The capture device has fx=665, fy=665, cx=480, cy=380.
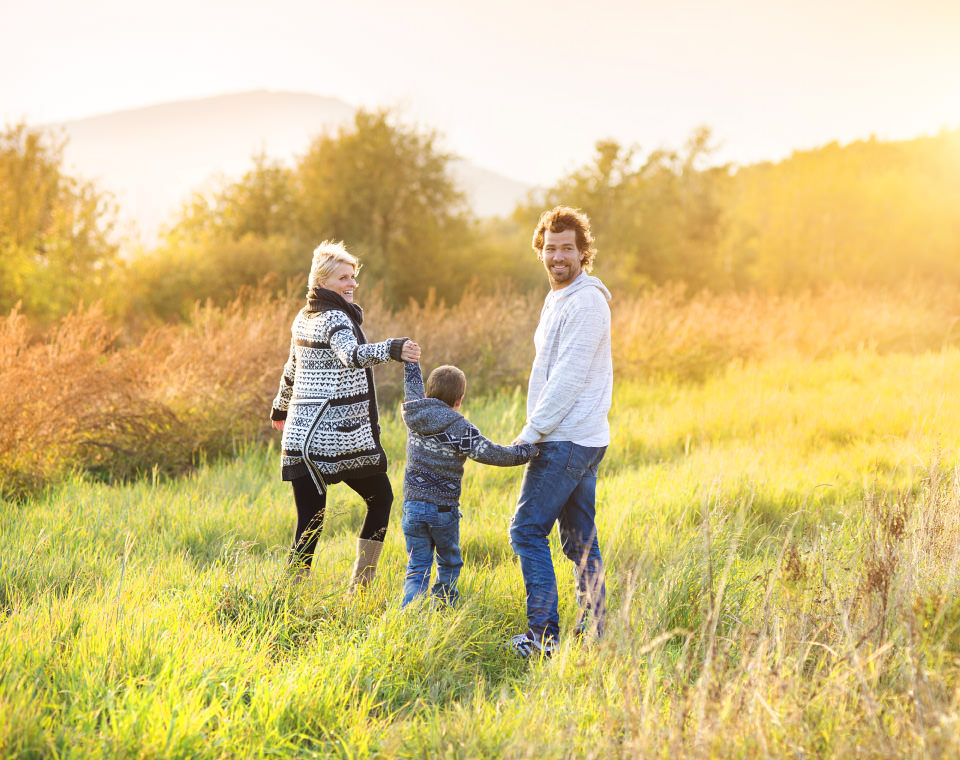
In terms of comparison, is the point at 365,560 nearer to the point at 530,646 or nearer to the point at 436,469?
the point at 436,469

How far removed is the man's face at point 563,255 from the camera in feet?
10.8

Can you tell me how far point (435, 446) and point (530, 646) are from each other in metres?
1.12

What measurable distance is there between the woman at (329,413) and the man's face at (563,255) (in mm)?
1098

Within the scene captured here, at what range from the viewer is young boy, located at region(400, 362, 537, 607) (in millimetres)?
3443

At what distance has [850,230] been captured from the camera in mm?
30469

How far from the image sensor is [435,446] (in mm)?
3504

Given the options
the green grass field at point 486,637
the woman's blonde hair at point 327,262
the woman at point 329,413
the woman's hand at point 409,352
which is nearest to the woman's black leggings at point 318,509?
the woman at point 329,413

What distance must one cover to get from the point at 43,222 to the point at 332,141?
32.3ft

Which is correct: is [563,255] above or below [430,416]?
above

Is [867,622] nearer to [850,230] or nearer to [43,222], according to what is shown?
[43,222]

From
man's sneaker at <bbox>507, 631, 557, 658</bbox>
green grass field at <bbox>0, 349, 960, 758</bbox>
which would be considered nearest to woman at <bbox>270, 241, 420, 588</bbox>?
green grass field at <bbox>0, 349, 960, 758</bbox>

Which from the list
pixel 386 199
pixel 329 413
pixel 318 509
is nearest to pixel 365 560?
pixel 318 509

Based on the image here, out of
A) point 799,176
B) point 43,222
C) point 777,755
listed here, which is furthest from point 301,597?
point 799,176

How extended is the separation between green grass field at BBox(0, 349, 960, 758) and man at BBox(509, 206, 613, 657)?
30cm
